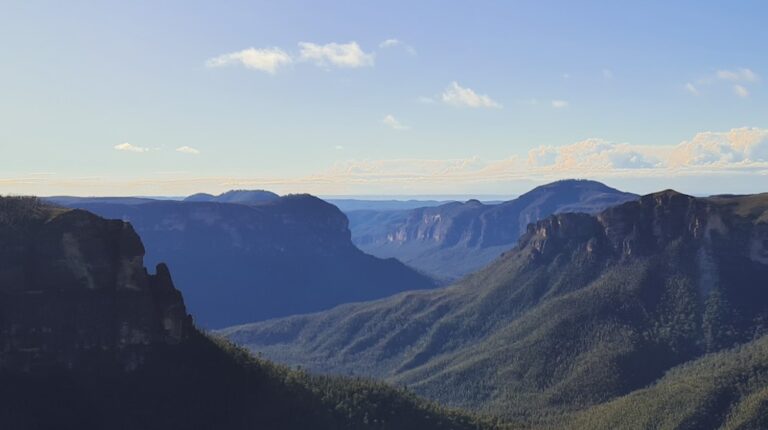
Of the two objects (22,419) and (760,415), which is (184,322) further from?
(760,415)

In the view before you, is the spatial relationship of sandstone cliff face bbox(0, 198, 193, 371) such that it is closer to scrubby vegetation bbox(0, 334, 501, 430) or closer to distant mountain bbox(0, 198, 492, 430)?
distant mountain bbox(0, 198, 492, 430)

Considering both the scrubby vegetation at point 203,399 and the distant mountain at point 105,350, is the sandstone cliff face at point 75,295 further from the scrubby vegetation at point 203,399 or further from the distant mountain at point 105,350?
the scrubby vegetation at point 203,399

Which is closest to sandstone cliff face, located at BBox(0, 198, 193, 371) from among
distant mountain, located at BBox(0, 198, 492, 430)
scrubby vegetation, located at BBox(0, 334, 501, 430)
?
distant mountain, located at BBox(0, 198, 492, 430)

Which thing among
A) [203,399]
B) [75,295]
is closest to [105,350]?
[75,295]

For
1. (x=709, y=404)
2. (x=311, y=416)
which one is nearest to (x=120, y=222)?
(x=311, y=416)

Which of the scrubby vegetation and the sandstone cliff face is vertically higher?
the sandstone cliff face

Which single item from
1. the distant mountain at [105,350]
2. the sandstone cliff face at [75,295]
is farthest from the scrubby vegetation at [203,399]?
the sandstone cliff face at [75,295]

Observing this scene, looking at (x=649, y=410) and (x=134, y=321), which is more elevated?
(x=134, y=321)
